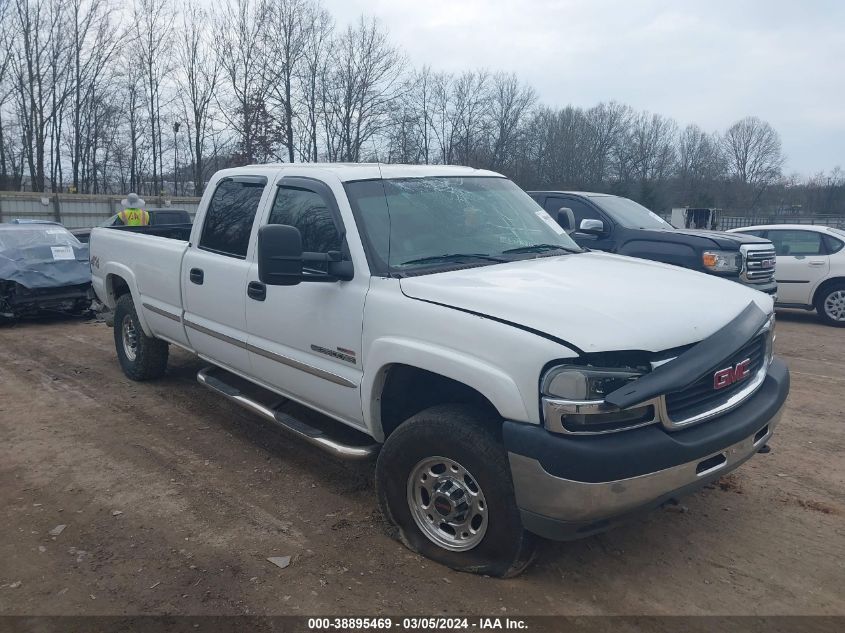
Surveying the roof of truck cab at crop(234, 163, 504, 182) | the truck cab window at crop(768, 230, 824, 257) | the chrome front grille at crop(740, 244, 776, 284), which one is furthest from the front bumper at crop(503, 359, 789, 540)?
the truck cab window at crop(768, 230, 824, 257)

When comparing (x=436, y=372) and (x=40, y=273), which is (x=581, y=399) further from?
(x=40, y=273)

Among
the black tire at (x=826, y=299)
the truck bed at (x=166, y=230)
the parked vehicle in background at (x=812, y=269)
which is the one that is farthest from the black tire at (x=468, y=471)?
the black tire at (x=826, y=299)

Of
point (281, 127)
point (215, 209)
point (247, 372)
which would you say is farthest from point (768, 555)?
point (281, 127)

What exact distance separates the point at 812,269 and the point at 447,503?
396 inches

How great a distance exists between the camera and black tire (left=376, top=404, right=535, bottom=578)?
305cm

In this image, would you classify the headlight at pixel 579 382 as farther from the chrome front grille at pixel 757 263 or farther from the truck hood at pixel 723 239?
the chrome front grille at pixel 757 263

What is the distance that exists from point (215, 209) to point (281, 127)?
108 ft

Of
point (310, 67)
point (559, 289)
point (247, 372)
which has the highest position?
point (310, 67)

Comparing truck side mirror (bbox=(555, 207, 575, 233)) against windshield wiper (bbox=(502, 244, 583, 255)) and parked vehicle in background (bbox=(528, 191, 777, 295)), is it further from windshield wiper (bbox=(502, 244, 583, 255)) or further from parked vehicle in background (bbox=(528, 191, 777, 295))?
parked vehicle in background (bbox=(528, 191, 777, 295))

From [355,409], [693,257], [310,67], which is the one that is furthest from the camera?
[310,67]

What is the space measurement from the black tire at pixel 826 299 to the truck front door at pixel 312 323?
9884 millimetres

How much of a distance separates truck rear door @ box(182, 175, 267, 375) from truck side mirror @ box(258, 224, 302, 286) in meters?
1.19

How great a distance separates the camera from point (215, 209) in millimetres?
5312

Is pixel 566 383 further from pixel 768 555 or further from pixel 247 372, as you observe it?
pixel 247 372
